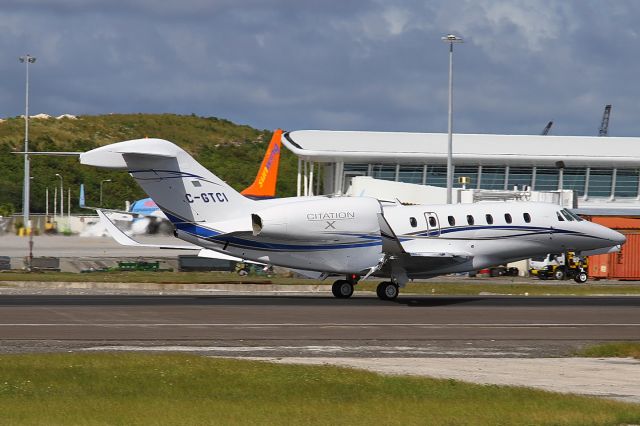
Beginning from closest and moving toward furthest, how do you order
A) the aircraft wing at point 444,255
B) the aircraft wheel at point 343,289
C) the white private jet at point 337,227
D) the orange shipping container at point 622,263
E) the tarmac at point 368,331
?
the tarmac at point 368,331
the white private jet at point 337,227
the aircraft wing at point 444,255
the aircraft wheel at point 343,289
the orange shipping container at point 622,263

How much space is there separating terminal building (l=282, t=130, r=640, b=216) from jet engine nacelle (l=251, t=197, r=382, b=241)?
51.8 meters

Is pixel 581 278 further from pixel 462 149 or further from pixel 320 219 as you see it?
pixel 462 149

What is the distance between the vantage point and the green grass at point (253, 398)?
553 inches

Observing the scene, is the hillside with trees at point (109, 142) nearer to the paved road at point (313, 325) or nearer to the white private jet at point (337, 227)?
the white private jet at point (337, 227)

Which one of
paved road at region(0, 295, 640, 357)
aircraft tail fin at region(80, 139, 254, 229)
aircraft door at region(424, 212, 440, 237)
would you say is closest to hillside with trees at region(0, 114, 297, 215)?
aircraft tail fin at region(80, 139, 254, 229)

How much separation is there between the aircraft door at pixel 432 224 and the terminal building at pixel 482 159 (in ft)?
167

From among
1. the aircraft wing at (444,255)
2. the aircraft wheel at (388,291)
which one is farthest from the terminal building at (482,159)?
the aircraft wheel at (388,291)

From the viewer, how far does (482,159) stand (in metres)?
90.8

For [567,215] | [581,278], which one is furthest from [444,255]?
[581,278]

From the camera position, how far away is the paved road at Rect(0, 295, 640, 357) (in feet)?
74.8

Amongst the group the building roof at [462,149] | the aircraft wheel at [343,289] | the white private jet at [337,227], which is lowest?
the aircraft wheel at [343,289]

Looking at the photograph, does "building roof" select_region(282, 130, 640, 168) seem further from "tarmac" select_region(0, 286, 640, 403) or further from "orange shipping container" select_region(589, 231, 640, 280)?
"tarmac" select_region(0, 286, 640, 403)

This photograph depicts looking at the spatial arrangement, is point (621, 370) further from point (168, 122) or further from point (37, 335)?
point (168, 122)

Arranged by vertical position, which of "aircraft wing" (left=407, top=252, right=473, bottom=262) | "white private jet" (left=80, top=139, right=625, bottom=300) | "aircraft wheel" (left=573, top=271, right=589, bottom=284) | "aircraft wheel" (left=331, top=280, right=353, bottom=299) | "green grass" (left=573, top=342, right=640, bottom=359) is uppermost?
"white private jet" (left=80, top=139, right=625, bottom=300)
